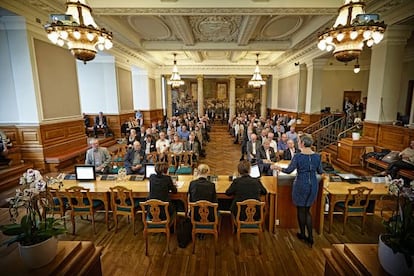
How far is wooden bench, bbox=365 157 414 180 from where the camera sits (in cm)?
492

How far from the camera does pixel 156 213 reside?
298 cm

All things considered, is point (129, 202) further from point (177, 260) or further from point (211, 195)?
point (211, 195)

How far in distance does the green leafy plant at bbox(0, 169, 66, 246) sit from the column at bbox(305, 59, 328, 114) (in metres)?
10.7

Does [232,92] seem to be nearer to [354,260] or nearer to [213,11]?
[213,11]

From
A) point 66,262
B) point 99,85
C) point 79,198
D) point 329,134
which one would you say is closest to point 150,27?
point 99,85

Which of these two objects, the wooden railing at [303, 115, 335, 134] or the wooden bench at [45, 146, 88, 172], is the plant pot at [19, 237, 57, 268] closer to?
the wooden bench at [45, 146, 88, 172]

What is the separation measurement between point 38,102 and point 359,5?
268 inches

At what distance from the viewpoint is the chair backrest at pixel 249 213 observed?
2812 mm

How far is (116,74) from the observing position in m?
9.70

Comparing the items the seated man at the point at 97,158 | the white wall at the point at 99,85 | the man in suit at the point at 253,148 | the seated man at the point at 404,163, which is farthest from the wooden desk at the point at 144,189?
the white wall at the point at 99,85

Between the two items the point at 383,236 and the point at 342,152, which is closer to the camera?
the point at 383,236

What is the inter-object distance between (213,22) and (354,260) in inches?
292

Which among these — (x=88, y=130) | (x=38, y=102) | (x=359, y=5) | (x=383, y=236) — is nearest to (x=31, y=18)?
(x=38, y=102)

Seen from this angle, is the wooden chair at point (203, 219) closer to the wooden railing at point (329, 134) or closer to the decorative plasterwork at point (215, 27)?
the decorative plasterwork at point (215, 27)
